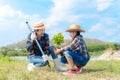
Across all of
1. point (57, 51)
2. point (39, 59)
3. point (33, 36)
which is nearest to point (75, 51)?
point (57, 51)

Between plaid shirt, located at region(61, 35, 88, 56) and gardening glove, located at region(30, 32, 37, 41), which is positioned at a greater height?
gardening glove, located at region(30, 32, 37, 41)

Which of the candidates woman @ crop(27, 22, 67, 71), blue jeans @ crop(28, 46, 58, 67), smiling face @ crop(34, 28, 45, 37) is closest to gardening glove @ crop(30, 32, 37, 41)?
woman @ crop(27, 22, 67, 71)

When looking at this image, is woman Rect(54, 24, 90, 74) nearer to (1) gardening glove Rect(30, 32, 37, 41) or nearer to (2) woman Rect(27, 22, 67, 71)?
(2) woman Rect(27, 22, 67, 71)

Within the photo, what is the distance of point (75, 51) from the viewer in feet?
33.2

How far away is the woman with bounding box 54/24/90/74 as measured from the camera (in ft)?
33.0

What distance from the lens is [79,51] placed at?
10133 mm

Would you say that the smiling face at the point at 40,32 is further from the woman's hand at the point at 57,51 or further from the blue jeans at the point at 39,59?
the woman's hand at the point at 57,51

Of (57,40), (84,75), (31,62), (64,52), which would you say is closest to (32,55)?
(31,62)

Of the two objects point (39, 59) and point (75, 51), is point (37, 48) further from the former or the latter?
point (75, 51)

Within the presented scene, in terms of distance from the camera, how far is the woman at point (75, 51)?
10047 millimetres

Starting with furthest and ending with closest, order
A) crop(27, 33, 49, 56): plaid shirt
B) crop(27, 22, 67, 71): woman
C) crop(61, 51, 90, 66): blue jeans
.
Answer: crop(27, 33, 49, 56): plaid shirt, crop(27, 22, 67, 71): woman, crop(61, 51, 90, 66): blue jeans

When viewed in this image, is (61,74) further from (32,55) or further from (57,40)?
(57,40)

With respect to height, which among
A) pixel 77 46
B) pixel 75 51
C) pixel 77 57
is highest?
pixel 77 46

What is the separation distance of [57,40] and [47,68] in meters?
22.4
